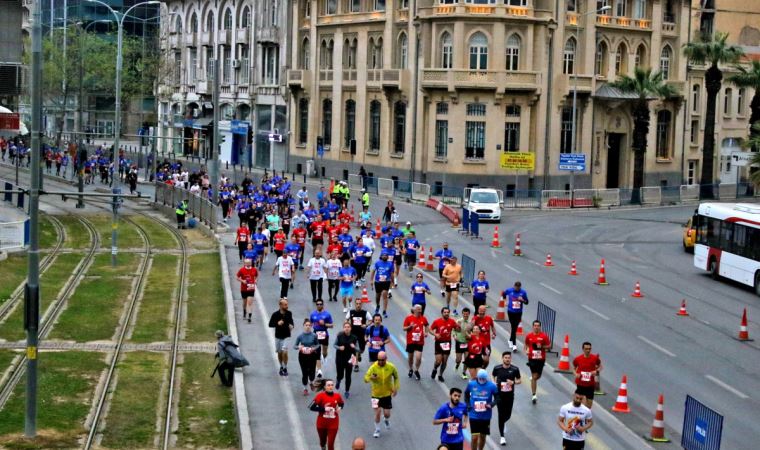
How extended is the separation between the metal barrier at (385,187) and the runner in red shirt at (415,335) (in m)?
45.2

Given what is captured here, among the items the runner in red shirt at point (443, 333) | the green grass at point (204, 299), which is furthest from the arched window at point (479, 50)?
the runner in red shirt at point (443, 333)

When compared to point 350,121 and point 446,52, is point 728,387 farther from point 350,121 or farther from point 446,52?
point 350,121

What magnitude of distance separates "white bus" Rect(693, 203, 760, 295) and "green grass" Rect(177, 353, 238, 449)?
18413mm

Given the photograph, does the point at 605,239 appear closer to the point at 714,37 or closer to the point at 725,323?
the point at 725,323

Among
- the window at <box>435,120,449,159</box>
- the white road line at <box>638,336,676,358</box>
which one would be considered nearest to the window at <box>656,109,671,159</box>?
the window at <box>435,120,449,159</box>

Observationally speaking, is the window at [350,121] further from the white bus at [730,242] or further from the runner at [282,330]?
the runner at [282,330]

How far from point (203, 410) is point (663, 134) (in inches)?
2389

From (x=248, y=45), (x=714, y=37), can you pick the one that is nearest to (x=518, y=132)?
(x=714, y=37)

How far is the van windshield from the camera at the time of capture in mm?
57000

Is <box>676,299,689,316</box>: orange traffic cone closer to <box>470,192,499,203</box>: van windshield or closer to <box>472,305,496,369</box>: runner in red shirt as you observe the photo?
<box>472,305,496,369</box>: runner in red shirt

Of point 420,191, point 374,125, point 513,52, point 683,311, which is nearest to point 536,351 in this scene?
point 683,311

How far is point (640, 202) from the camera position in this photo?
2699 inches

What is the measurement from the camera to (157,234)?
5147 cm

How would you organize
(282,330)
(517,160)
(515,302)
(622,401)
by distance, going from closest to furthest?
1. (622,401)
2. (282,330)
3. (515,302)
4. (517,160)
